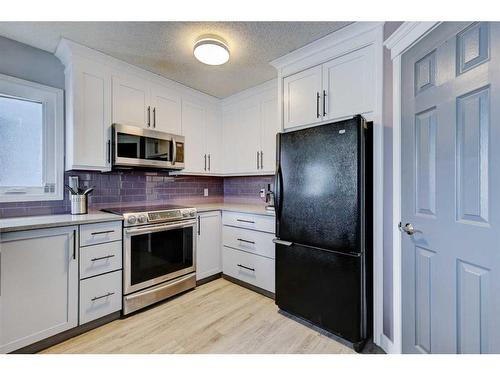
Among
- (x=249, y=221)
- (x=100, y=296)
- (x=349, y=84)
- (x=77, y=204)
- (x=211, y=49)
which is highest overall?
(x=211, y=49)

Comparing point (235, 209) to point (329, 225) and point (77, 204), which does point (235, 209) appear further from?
point (77, 204)

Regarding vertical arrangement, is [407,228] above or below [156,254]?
above

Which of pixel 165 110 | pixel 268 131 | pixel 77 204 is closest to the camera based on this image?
pixel 77 204

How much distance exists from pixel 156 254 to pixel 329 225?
1.61 metres

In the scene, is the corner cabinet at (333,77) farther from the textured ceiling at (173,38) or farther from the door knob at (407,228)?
the door knob at (407,228)

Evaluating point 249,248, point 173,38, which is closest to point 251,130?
point 173,38

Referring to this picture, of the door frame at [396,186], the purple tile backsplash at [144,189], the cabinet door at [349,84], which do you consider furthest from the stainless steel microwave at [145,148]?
the door frame at [396,186]

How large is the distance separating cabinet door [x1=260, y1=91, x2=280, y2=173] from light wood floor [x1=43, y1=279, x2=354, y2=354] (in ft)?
4.82

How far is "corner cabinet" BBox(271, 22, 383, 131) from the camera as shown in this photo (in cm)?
171

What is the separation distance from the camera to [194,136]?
9.57 ft

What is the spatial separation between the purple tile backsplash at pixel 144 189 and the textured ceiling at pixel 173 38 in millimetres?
1156

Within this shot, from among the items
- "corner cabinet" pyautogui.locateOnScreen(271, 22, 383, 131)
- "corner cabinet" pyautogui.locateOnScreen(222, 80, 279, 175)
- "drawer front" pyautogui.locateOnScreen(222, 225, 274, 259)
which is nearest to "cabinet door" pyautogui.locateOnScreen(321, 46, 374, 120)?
"corner cabinet" pyautogui.locateOnScreen(271, 22, 383, 131)

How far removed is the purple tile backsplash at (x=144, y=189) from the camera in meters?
2.06

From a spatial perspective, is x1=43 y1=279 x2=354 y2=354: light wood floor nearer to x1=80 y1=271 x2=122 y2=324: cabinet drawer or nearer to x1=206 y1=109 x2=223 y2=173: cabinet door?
x1=80 y1=271 x2=122 y2=324: cabinet drawer
